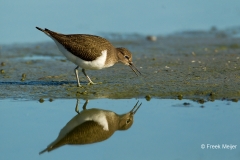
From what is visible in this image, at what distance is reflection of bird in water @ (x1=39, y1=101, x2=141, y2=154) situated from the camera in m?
8.84

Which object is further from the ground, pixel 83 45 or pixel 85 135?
pixel 83 45

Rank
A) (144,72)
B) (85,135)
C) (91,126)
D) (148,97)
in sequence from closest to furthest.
A: (85,135) < (91,126) < (148,97) < (144,72)

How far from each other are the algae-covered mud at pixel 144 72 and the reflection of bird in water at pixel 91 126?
3.72ft

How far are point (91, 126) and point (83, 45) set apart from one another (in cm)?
287

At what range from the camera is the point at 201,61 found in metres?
14.5

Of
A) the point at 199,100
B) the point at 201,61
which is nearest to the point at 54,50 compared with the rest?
the point at 201,61

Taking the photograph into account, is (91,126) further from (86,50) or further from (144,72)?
(144,72)

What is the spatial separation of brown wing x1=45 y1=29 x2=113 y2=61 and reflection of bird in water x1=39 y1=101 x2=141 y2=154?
1.48 m

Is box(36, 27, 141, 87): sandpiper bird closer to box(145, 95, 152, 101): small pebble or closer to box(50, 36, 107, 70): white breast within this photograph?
box(50, 36, 107, 70): white breast

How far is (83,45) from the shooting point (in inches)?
469

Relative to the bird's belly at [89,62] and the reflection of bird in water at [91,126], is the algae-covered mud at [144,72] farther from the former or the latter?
the reflection of bird in water at [91,126]

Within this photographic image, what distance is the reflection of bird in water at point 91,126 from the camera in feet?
29.0

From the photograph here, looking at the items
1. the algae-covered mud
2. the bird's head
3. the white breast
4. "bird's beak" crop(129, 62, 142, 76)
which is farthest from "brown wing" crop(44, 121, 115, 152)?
"bird's beak" crop(129, 62, 142, 76)

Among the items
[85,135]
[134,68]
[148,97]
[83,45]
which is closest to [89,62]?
[83,45]
